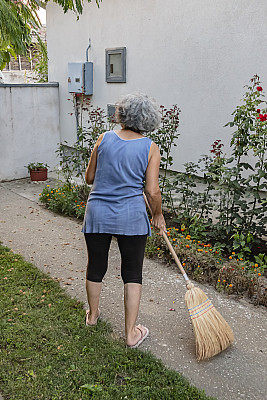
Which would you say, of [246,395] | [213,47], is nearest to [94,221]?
[246,395]

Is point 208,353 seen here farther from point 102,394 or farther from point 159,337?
point 102,394

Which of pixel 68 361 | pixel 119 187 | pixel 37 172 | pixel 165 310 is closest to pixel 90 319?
pixel 68 361

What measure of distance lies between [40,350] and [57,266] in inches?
58.3

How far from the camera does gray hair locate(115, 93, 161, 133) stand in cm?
257

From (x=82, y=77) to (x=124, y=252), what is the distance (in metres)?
5.71

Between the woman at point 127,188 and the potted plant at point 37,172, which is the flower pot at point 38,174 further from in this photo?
the woman at point 127,188

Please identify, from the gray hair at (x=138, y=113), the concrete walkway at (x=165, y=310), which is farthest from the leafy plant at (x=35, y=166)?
the gray hair at (x=138, y=113)

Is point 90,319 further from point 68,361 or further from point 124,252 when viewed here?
point 124,252

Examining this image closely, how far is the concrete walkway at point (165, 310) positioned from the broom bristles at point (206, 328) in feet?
0.31

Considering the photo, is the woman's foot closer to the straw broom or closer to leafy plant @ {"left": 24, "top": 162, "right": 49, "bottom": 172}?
the straw broom

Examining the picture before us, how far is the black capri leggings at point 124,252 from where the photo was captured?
272 centimetres

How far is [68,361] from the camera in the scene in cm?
267

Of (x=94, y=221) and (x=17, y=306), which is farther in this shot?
(x=17, y=306)

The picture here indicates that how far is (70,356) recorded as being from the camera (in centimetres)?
272
